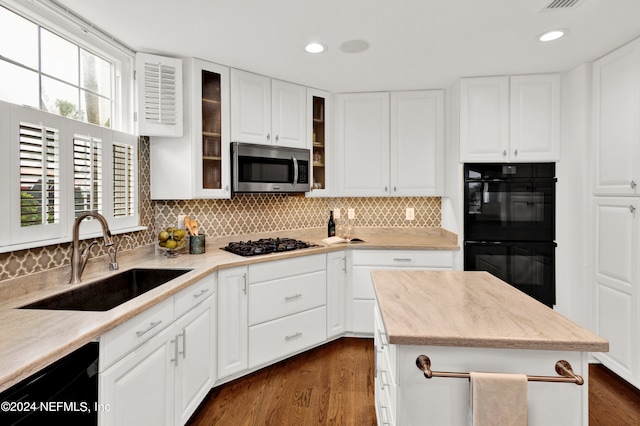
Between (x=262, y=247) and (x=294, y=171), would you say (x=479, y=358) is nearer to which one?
(x=262, y=247)

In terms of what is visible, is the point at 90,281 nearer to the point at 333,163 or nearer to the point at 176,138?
the point at 176,138

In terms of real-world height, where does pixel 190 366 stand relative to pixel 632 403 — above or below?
above

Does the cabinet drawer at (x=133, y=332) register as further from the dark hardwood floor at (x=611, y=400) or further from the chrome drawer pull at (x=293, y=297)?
the dark hardwood floor at (x=611, y=400)

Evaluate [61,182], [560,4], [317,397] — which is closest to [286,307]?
[317,397]

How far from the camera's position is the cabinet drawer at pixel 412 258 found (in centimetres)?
316

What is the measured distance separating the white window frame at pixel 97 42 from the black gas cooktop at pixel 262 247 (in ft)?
3.71

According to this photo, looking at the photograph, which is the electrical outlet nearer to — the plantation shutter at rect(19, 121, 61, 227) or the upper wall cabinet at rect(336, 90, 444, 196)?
the upper wall cabinet at rect(336, 90, 444, 196)

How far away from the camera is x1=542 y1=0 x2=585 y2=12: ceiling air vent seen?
6.18 feet

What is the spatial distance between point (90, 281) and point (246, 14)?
67.3 inches

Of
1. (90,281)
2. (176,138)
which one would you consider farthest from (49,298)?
(176,138)

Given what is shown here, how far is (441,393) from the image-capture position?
1.16 m

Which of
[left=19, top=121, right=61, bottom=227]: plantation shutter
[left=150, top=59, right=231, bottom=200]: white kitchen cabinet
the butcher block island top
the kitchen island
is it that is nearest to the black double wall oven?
the butcher block island top

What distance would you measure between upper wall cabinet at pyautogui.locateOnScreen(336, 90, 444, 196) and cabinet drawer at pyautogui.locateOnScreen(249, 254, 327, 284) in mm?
857

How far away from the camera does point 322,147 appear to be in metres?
3.50
